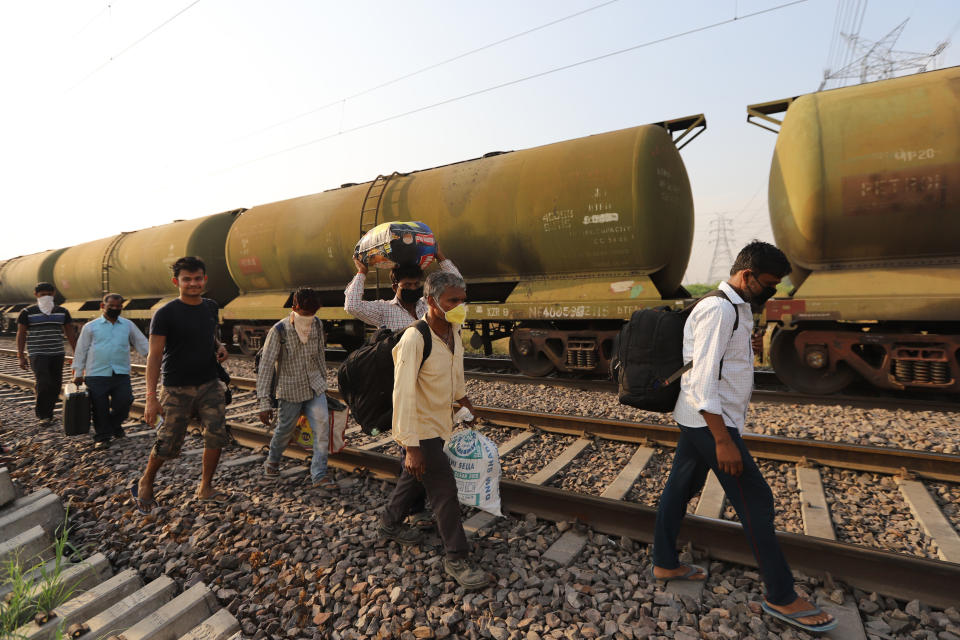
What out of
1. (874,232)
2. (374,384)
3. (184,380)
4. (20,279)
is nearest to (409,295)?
(374,384)

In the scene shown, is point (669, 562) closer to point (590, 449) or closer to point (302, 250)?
point (590, 449)

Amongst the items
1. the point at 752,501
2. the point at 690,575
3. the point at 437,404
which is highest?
the point at 437,404

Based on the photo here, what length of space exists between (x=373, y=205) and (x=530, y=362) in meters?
4.31

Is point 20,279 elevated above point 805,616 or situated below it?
above

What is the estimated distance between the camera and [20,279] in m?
21.9

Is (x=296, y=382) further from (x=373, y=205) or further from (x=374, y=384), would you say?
(x=373, y=205)

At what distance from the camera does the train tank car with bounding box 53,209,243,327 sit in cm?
1345

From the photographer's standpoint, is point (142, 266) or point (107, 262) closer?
point (142, 266)

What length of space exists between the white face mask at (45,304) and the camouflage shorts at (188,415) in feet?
14.7

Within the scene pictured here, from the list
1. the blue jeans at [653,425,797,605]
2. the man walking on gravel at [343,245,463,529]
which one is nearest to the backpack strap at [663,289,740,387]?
the blue jeans at [653,425,797,605]

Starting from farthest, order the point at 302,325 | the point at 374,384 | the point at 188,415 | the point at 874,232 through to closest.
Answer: the point at 874,232 → the point at 302,325 → the point at 188,415 → the point at 374,384

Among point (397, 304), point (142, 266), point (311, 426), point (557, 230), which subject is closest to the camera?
point (397, 304)

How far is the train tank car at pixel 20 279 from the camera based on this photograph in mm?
20188

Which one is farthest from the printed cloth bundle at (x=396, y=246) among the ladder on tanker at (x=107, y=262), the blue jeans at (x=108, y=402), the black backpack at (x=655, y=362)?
the ladder on tanker at (x=107, y=262)
